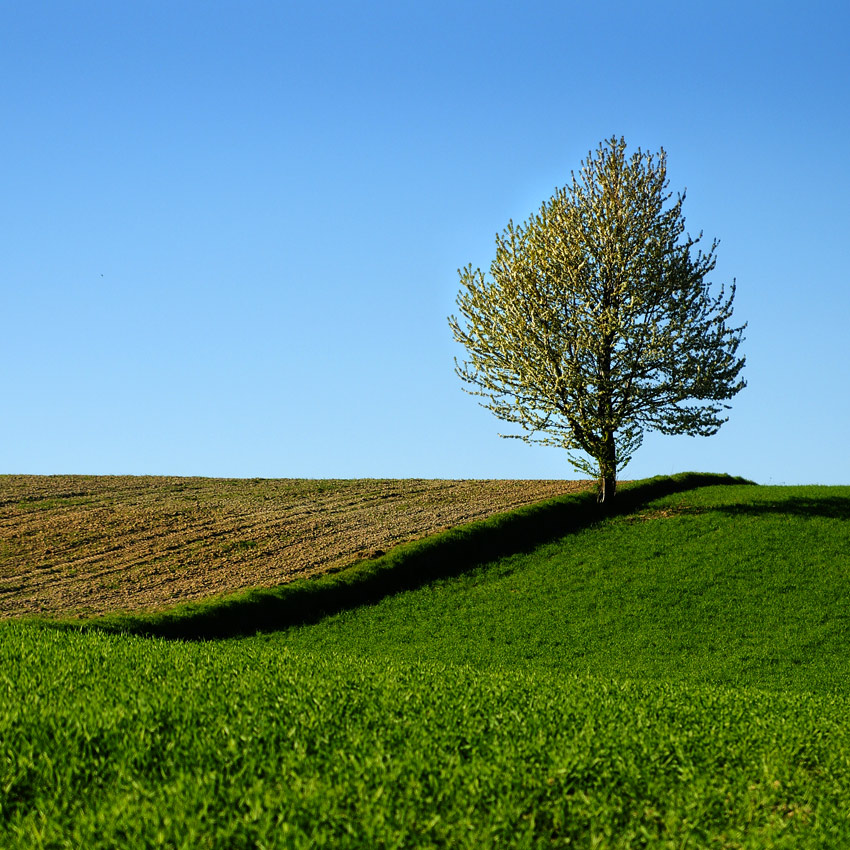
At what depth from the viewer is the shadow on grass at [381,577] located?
23000mm

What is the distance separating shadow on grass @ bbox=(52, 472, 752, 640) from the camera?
23000 mm

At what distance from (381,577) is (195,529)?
10.3m

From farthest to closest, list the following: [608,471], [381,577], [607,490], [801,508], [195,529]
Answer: [607,490], [608,471], [195,529], [801,508], [381,577]

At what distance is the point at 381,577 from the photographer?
26.7 m

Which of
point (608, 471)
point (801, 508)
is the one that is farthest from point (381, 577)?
point (801, 508)

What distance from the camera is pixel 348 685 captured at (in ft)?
32.5

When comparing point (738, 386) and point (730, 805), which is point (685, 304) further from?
point (730, 805)

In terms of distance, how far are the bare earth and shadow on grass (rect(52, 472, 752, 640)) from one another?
3.84 feet

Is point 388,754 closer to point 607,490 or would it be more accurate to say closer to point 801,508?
point 607,490

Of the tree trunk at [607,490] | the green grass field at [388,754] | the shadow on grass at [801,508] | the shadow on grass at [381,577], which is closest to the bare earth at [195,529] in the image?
the shadow on grass at [381,577]

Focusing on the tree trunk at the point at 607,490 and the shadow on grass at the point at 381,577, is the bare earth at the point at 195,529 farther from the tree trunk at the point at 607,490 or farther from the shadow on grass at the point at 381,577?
the tree trunk at the point at 607,490

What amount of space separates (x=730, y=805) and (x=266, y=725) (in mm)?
4337

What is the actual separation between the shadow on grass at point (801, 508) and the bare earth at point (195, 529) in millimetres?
6803

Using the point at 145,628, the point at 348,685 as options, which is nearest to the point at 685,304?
the point at 145,628
